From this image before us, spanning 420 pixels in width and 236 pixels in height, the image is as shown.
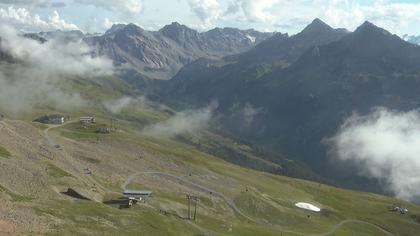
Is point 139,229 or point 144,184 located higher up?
point 144,184

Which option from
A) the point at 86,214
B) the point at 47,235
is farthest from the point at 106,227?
the point at 47,235

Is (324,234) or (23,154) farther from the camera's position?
(324,234)

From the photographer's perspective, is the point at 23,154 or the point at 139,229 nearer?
the point at 139,229

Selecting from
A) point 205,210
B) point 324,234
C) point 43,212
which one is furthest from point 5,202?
point 324,234

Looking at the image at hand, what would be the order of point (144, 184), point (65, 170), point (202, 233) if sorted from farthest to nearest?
point (144, 184)
point (65, 170)
point (202, 233)

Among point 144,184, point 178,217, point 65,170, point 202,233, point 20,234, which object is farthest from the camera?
point 144,184

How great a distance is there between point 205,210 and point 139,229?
172ft

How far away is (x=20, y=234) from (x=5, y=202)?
68.2ft

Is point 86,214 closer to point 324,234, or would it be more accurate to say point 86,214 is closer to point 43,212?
point 43,212

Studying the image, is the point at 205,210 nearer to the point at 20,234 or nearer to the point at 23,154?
the point at 23,154

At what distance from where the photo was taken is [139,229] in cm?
12262

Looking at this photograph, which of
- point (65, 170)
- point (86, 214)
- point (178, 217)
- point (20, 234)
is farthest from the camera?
point (65, 170)

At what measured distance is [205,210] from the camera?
173m

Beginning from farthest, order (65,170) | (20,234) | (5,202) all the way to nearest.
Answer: (65,170) → (5,202) → (20,234)
